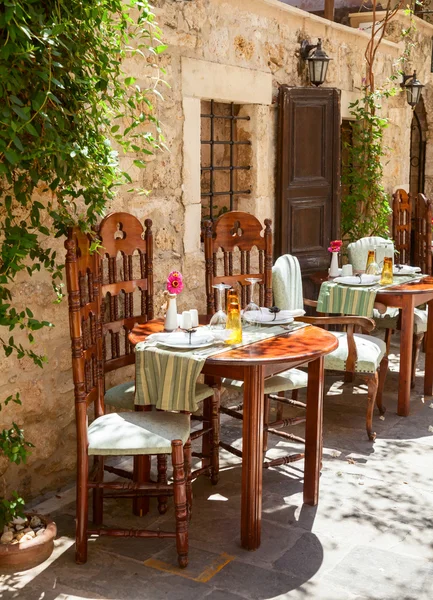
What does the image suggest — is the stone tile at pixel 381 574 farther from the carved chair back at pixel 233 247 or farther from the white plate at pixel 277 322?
the carved chair back at pixel 233 247

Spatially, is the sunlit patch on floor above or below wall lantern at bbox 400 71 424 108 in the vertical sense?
below

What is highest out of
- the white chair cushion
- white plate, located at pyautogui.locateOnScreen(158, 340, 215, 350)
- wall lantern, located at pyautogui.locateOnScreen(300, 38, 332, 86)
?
wall lantern, located at pyautogui.locateOnScreen(300, 38, 332, 86)

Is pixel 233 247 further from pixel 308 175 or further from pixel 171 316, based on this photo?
pixel 308 175

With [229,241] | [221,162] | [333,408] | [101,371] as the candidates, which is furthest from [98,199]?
[221,162]

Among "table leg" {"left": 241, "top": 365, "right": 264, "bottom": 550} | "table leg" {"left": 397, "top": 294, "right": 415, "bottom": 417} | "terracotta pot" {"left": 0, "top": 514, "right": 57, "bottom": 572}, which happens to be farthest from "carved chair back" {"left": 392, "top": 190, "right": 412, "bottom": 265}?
"terracotta pot" {"left": 0, "top": 514, "right": 57, "bottom": 572}

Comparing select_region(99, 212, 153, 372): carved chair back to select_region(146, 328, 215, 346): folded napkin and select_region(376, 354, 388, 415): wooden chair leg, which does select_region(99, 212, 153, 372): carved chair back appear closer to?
select_region(146, 328, 215, 346): folded napkin

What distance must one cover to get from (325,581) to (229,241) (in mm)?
2039

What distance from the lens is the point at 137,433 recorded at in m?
3.12

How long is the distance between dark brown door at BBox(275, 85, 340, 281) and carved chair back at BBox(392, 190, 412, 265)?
2.16ft

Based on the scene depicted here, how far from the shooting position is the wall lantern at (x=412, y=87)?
25.0ft

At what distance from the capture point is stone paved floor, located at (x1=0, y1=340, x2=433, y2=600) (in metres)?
2.96

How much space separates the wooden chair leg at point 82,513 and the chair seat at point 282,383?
1.05 meters

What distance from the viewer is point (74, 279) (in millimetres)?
3098

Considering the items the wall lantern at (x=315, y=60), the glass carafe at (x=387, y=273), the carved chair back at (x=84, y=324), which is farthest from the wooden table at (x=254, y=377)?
the wall lantern at (x=315, y=60)
